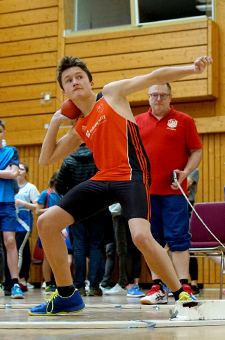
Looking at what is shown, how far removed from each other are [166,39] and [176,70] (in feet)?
21.9

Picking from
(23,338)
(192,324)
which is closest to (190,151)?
(192,324)

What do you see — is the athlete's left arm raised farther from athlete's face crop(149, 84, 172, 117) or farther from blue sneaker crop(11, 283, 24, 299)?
blue sneaker crop(11, 283, 24, 299)

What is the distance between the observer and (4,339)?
6.16ft

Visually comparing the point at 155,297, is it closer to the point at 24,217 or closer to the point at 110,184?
the point at 110,184

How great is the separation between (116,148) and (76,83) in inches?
22.5

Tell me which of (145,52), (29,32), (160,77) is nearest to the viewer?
(160,77)

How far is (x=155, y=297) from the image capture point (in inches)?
172

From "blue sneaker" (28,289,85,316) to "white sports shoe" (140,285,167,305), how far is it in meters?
1.23

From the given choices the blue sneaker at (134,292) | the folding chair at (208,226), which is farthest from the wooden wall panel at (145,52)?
the blue sneaker at (134,292)

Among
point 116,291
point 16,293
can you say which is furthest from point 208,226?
point 16,293

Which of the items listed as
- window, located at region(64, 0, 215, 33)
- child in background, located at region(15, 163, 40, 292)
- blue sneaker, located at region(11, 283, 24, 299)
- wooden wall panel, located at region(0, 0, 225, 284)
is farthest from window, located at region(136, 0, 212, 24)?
blue sneaker, located at region(11, 283, 24, 299)

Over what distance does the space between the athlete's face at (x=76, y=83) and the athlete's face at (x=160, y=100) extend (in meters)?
1.38

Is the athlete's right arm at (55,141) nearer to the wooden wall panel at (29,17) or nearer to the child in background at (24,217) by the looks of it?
the child in background at (24,217)

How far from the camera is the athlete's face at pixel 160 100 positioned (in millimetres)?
4688
